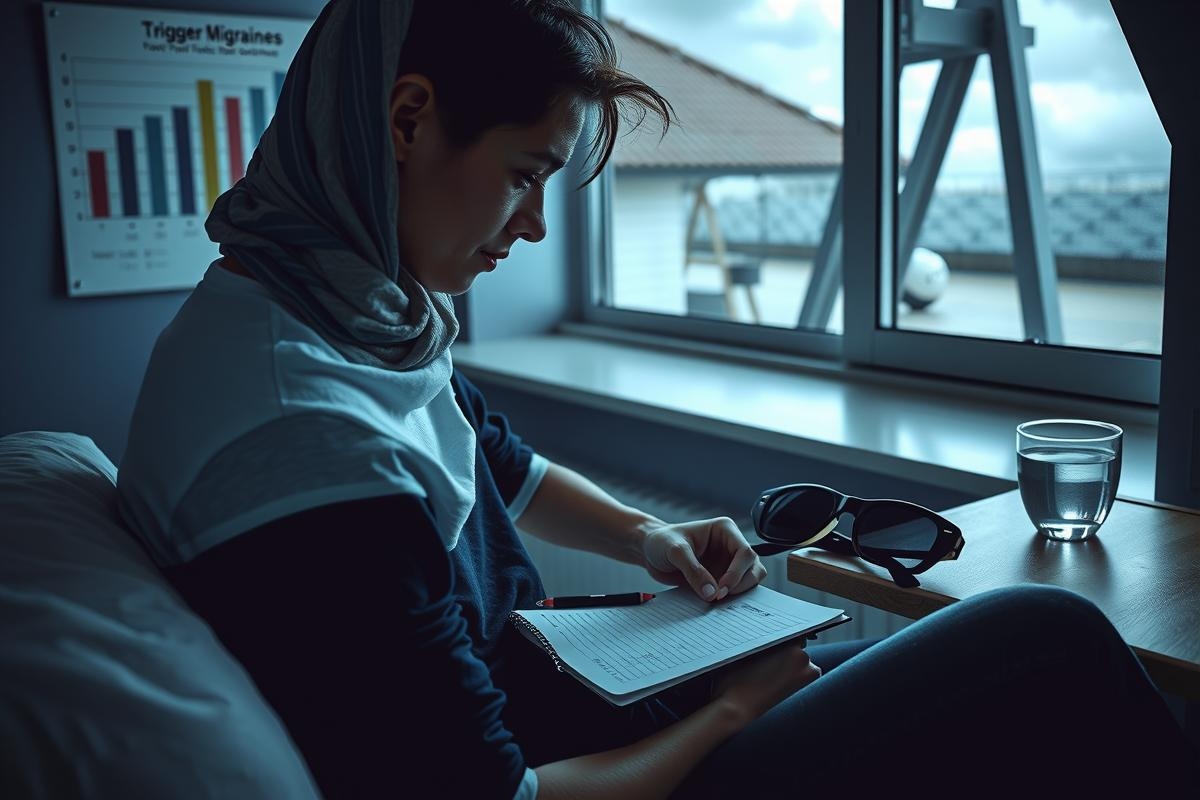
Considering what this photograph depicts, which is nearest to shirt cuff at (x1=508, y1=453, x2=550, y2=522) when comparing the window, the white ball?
the window

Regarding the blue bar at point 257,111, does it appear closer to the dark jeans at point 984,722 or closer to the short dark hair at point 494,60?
the short dark hair at point 494,60

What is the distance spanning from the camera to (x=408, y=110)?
3.01 ft

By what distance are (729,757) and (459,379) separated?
0.55 meters

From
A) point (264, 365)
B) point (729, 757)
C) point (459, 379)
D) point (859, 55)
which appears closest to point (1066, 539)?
point (729, 757)

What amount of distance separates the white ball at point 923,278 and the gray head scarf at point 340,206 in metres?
1.32

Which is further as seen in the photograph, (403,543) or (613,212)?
(613,212)

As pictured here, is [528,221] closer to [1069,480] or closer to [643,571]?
[1069,480]

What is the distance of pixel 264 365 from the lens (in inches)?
32.0

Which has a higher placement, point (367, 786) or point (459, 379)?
point (459, 379)

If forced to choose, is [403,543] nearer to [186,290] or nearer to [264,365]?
[264,365]

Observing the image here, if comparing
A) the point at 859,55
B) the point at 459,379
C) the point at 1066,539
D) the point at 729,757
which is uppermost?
the point at 859,55

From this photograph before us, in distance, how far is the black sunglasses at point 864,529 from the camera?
3.50 feet

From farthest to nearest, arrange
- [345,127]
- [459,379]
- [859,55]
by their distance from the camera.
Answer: [859,55] < [459,379] < [345,127]

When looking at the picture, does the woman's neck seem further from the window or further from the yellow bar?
the yellow bar
